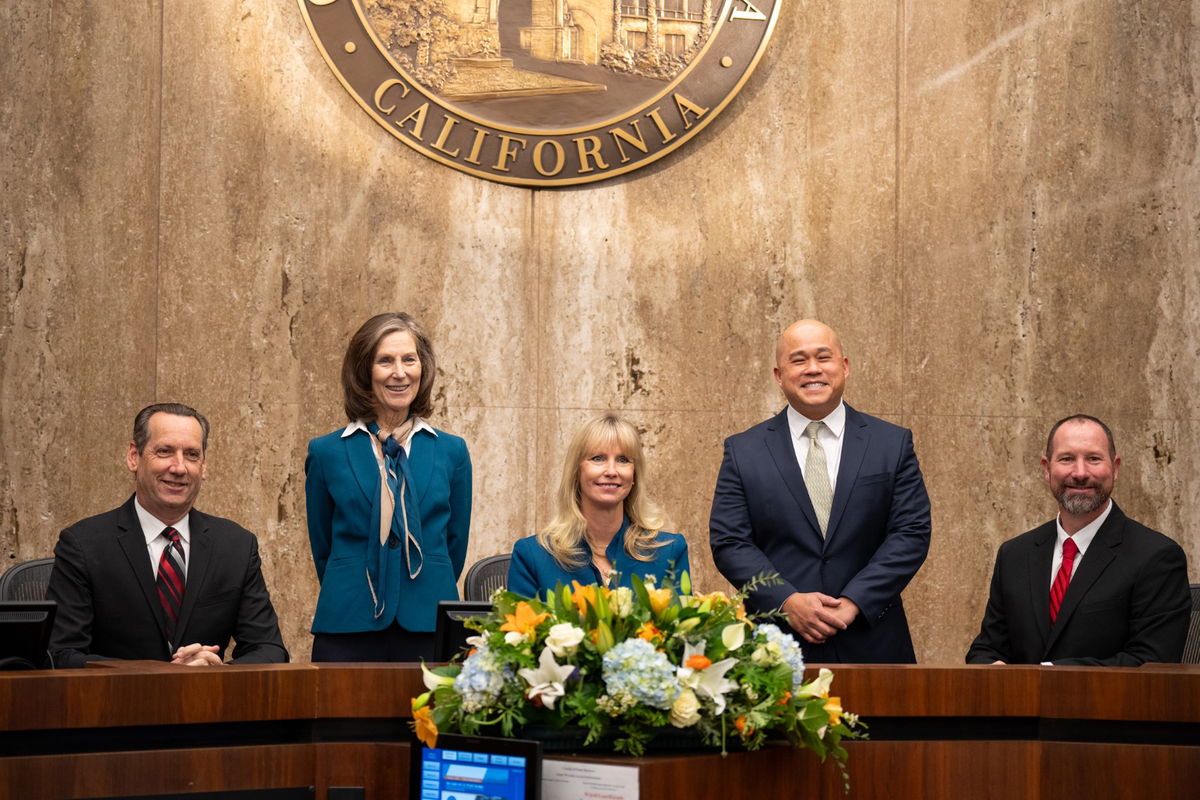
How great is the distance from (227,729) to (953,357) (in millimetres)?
3774

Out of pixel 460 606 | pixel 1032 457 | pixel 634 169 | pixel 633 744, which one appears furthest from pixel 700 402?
pixel 633 744

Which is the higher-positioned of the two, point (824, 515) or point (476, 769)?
point (824, 515)

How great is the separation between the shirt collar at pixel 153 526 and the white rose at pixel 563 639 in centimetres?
166

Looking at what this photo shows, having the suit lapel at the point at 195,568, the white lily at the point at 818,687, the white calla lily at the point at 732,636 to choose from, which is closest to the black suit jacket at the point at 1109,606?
the white lily at the point at 818,687

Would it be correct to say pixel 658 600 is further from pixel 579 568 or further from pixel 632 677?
pixel 579 568

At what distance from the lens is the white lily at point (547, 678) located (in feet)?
7.92

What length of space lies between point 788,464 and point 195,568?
66.1 inches

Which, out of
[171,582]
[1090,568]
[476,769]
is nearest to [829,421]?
[1090,568]

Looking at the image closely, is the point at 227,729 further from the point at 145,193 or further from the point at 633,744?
the point at 145,193

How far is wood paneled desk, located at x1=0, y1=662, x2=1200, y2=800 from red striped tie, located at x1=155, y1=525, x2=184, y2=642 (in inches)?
25.4

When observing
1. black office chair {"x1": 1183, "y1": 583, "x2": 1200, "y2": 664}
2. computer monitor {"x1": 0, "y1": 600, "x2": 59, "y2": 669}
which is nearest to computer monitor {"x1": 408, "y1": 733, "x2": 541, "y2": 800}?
computer monitor {"x1": 0, "y1": 600, "x2": 59, "y2": 669}

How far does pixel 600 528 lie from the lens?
3.86m

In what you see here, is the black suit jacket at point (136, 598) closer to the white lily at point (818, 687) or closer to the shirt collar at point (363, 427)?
the shirt collar at point (363, 427)

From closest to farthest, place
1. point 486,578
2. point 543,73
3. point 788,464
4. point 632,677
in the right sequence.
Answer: point 632,677 → point 788,464 → point 486,578 → point 543,73
